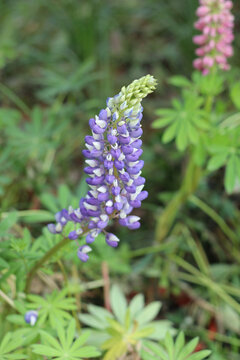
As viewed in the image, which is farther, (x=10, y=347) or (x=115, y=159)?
(x=10, y=347)

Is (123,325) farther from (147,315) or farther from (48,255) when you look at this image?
(48,255)

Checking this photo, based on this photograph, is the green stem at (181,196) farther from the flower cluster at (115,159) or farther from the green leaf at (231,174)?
the flower cluster at (115,159)

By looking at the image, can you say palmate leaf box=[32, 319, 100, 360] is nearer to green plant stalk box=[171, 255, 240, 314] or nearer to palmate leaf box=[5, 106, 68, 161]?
green plant stalk box=[171, 255, 240, 314]

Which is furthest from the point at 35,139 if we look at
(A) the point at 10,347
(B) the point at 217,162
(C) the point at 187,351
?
(C) the point at 187,351

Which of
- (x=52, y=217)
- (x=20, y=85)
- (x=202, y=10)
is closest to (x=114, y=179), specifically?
(x=52, y=217)

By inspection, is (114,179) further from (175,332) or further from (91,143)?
(175,332)
